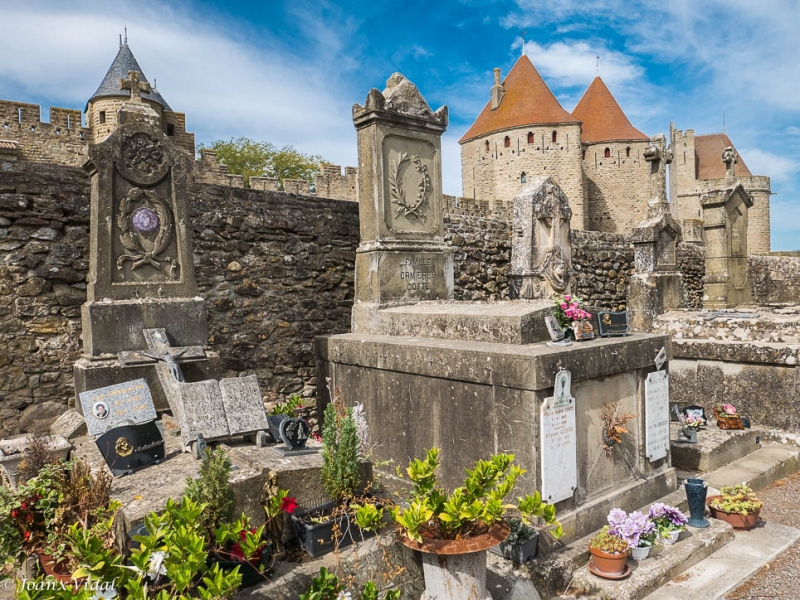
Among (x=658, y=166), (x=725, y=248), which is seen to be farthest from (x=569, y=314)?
(x=658, y=166)

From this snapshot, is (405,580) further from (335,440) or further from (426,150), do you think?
(426,150)

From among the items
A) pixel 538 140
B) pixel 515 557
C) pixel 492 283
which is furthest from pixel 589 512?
pixel 538 140

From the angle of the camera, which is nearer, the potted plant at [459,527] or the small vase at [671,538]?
the potted plant at [459,527]

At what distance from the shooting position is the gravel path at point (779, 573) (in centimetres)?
335

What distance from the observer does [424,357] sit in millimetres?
4297

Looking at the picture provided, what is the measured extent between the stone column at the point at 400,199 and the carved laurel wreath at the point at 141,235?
2003 mm

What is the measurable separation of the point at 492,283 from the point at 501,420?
5.35m

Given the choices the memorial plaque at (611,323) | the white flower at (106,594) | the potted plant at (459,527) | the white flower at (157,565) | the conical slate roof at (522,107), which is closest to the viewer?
the white flower at (106,594)

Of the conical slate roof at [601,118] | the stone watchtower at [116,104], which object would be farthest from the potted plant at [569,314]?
the conical slate roof at [601,118]

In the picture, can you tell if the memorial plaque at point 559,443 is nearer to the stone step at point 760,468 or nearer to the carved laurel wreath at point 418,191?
the stone step at point 760,468

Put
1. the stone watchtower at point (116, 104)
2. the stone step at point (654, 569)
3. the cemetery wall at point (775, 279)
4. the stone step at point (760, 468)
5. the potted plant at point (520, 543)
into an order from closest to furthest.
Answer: the stone step at point (654, 569) → the potted plant at point (520, 543) → the stone step at point (760, 468) → the cemetery wall at point (775, 279) → the stone watchtower at point (116, 104)

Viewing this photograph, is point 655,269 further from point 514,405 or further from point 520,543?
point 520,543

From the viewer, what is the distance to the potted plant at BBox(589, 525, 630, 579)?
335 centimetres

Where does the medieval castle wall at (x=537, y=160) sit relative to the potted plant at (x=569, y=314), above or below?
above
